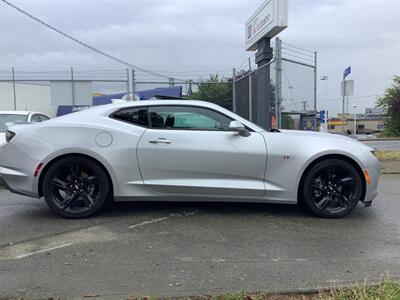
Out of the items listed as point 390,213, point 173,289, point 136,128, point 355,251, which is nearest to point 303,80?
point 390,213

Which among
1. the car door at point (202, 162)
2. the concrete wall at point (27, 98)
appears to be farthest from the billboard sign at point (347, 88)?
the concrete wall at point (27, 98)

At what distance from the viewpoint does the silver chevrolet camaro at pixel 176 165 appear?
548 cm

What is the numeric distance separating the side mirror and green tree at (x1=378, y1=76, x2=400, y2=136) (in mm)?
30377

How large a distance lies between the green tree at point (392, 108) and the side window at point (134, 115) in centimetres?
3077

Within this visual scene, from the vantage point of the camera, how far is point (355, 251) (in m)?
4.40

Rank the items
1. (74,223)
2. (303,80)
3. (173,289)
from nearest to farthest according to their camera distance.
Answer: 1. (173,289)
2. (74,223)
3. (303,80)

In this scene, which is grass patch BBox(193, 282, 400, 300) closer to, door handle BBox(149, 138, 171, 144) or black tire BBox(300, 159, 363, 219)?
black tire BBox(300, 159, 363, 219)

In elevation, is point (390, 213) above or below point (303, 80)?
below

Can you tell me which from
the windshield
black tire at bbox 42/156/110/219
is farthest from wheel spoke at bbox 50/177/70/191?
the windshield

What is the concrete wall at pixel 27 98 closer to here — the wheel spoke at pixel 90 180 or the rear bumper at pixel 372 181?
the wheel spoke at pixel 90 180

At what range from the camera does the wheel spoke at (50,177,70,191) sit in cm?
550

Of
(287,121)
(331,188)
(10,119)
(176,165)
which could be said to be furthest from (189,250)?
(287,121)

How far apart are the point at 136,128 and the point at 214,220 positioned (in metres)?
1.43

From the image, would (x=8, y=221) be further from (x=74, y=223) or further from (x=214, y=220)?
(x=214, y=220)
